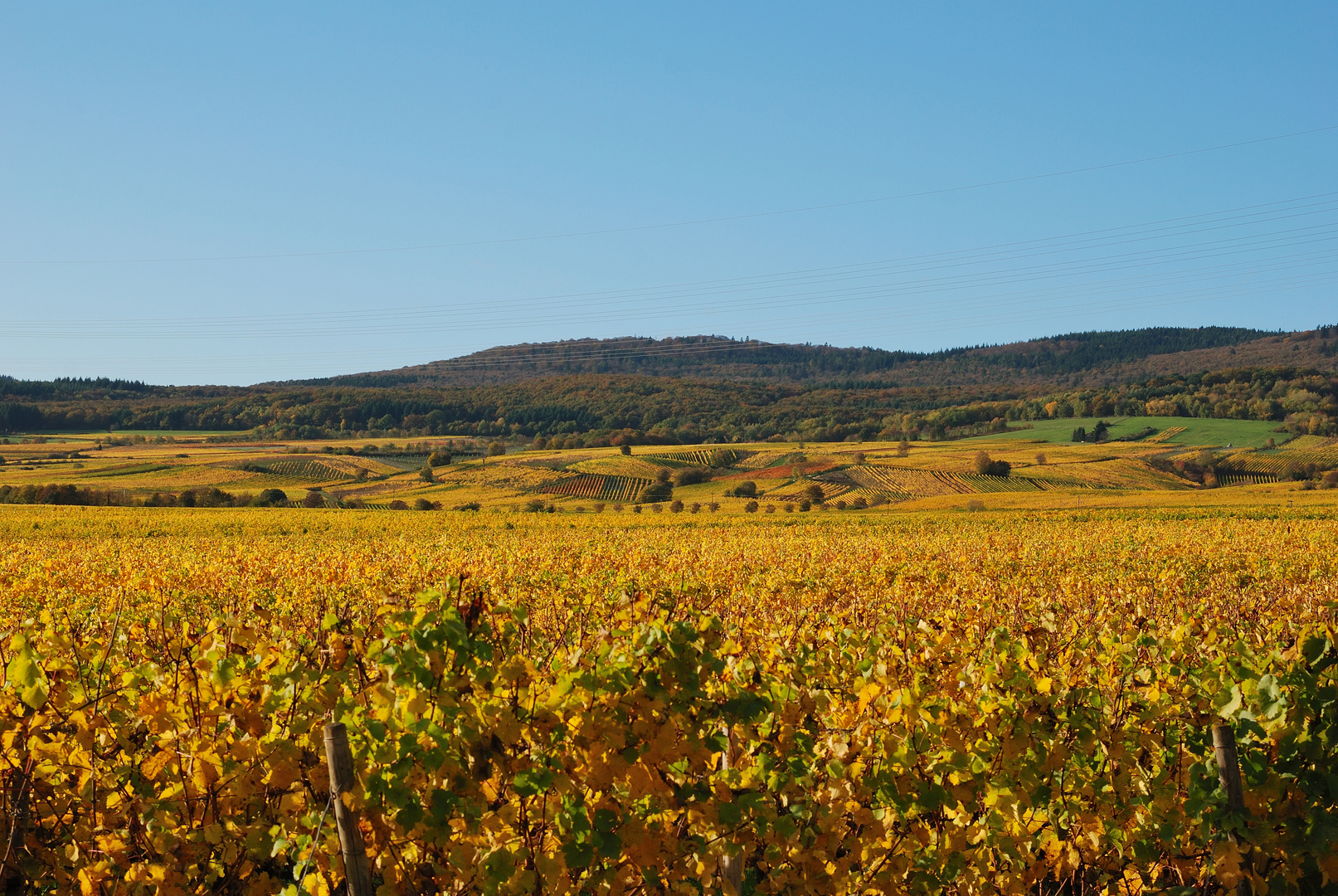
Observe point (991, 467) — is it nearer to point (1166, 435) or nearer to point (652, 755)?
point (1166, 435)

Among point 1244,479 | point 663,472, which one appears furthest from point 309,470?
point 1244,479

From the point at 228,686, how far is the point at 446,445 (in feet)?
393

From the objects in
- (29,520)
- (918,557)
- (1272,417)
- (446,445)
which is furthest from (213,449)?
(1272,417)

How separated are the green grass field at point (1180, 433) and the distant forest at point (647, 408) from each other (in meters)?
3.76

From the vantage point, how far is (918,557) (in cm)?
1802

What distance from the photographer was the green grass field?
309 feet

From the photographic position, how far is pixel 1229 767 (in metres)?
3.39

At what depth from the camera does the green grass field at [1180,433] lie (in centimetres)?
9431

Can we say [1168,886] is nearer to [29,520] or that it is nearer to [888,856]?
[888,856]

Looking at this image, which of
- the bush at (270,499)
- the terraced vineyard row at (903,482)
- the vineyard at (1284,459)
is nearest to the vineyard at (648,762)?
the bush at (270,499)

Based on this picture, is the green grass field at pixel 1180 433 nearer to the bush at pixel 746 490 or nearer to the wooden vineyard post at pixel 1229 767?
the bush at pixel 746 490

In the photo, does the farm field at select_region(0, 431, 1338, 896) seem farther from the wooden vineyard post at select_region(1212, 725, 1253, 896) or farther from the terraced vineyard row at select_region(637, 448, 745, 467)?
the terraced vineyard row at select_region(637, 448, 745, 467)

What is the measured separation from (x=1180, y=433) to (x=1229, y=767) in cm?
11100

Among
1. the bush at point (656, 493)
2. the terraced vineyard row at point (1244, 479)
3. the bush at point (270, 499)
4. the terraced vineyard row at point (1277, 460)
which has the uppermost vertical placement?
the terraced vineyard row at point (1277, 460)
